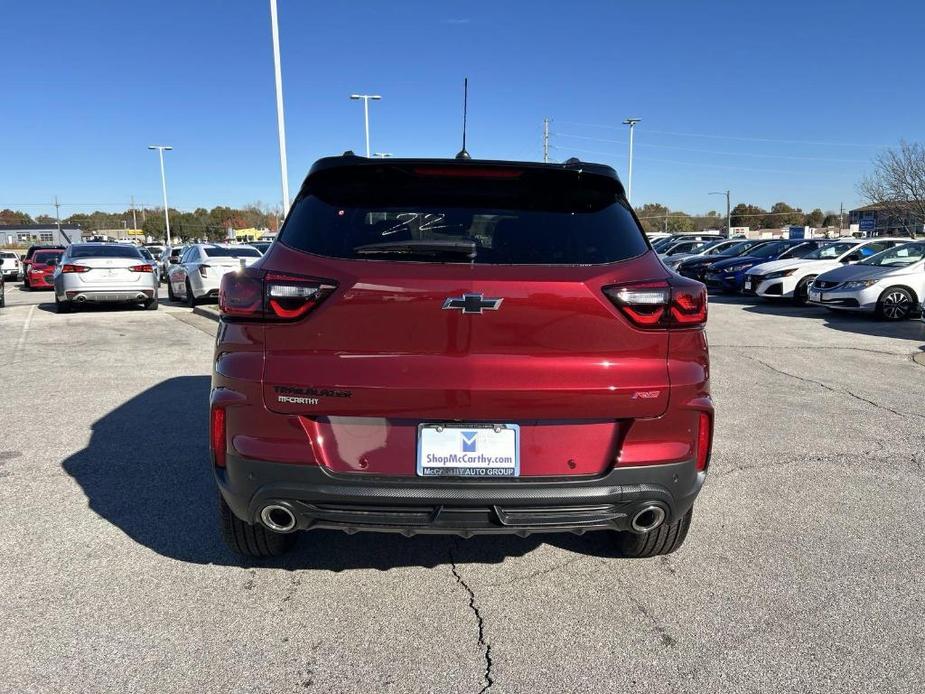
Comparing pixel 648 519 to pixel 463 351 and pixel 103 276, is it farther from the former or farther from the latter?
pixel 103 276

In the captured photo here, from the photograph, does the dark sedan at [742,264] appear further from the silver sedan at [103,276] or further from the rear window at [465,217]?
the rear window at [465,217]

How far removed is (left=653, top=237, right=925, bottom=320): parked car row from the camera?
1242 centimetres

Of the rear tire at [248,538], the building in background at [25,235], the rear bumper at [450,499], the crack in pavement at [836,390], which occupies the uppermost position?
the building in background at [25,235]

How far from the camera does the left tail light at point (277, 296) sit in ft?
7.91

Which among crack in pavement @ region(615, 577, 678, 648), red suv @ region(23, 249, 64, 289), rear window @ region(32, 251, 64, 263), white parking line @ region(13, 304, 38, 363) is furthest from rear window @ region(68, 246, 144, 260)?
crack in pavement @ region(615, 577, 678, 648)

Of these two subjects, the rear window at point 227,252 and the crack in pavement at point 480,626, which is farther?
the rear window at point 227,252

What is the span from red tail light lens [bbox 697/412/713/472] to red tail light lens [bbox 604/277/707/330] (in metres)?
0.39

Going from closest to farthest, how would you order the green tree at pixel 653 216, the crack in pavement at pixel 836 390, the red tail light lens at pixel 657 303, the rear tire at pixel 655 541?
the red tail light lens at pixel 657 303 → the rear tire at pixel 655 541 → the crack in pavement at pixel 836 390 → the green tree at pixel 653 216

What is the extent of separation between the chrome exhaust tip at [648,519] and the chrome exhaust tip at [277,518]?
132cm

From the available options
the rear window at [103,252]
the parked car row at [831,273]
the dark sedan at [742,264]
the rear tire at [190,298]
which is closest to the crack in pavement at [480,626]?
the parked car row at [831,273]

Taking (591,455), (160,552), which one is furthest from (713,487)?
(160,552)

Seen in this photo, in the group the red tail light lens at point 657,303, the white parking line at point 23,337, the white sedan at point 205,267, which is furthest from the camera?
the white sedan at point 205,267

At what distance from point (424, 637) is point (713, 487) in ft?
7.69

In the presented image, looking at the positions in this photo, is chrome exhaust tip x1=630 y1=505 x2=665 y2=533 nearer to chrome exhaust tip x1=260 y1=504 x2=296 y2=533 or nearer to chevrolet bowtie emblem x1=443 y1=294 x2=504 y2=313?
chevrolet bowtie emblem x1=443 y1=294 x2=504 y2=313
